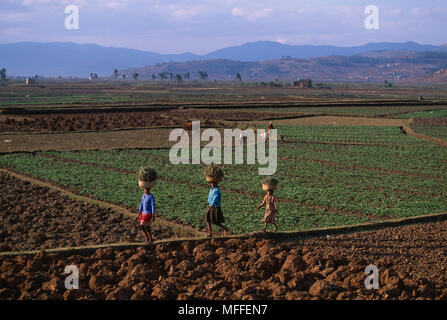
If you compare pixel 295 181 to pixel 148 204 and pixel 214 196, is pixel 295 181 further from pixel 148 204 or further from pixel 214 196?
pixel 148 204

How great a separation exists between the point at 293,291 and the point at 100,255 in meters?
4.48

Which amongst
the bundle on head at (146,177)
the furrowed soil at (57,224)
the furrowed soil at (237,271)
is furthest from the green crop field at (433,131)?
the bundle on head at (146,177)

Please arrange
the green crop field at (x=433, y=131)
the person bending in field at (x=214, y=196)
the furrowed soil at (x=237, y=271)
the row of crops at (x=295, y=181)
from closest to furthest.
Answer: the furrowed soil at (x=237, y=271) < the person bending in field at (x=214, y=196) < the row of crops at (x=295, y=181) < the green crop field at (x=433, y=131)

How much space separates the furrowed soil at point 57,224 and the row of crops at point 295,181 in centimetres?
110

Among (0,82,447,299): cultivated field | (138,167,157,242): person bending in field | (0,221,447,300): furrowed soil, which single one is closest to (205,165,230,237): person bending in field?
(0,221,447,300): furrowed soil

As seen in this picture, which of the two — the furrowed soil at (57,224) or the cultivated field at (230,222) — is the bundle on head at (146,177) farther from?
the furrowed soil at (57,224)

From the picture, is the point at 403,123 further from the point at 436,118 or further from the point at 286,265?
the point at 286,265

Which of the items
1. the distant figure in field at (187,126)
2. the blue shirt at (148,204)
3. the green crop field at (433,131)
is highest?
the distant figure in field at (187,126)

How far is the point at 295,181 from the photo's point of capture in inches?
779

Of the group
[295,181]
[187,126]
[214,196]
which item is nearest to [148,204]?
[214,196]

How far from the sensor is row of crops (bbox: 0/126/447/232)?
1505 centimetres

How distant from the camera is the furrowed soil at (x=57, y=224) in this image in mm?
12602
